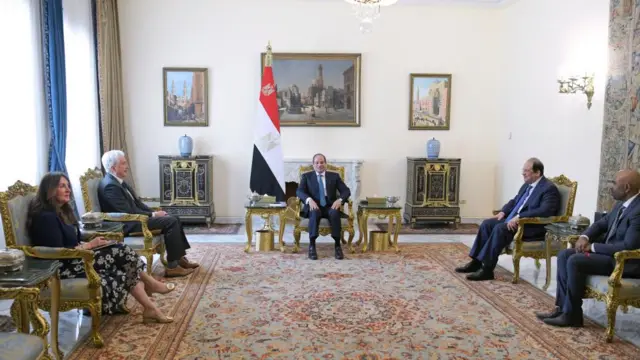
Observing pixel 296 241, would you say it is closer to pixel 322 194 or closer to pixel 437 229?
pixel 322 194

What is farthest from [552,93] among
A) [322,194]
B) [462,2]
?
[322,194]

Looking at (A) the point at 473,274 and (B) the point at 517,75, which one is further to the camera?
(B) the point at 517,75

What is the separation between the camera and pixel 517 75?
7676mm

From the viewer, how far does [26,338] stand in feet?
7.54

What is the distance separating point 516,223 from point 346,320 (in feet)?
6.94

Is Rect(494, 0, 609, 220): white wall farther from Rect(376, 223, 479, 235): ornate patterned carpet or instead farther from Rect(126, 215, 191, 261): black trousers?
Rect(126, 215, 191, 261): black trousers

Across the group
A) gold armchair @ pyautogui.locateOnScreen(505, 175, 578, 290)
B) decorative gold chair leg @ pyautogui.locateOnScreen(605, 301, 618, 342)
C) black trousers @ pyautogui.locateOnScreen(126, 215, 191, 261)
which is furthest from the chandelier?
decorative gold chair leg @ pyautogui.locateOnScreen(605, 301, 618, 342)

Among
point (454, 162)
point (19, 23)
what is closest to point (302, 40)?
point (454, 162)

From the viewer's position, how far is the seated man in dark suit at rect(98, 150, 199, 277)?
16.2 feet

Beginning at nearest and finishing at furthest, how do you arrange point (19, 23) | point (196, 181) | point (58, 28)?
point (19, 23)
point (58, 28)
point (196, 181)

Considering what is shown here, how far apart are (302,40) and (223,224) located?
321 centimetres

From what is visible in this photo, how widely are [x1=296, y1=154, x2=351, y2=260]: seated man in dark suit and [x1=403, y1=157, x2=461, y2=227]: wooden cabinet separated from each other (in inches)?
71.7

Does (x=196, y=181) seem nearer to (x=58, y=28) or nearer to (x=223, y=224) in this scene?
(x=223, y=224)

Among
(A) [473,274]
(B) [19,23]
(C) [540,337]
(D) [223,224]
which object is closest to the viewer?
(C) [540,337]
